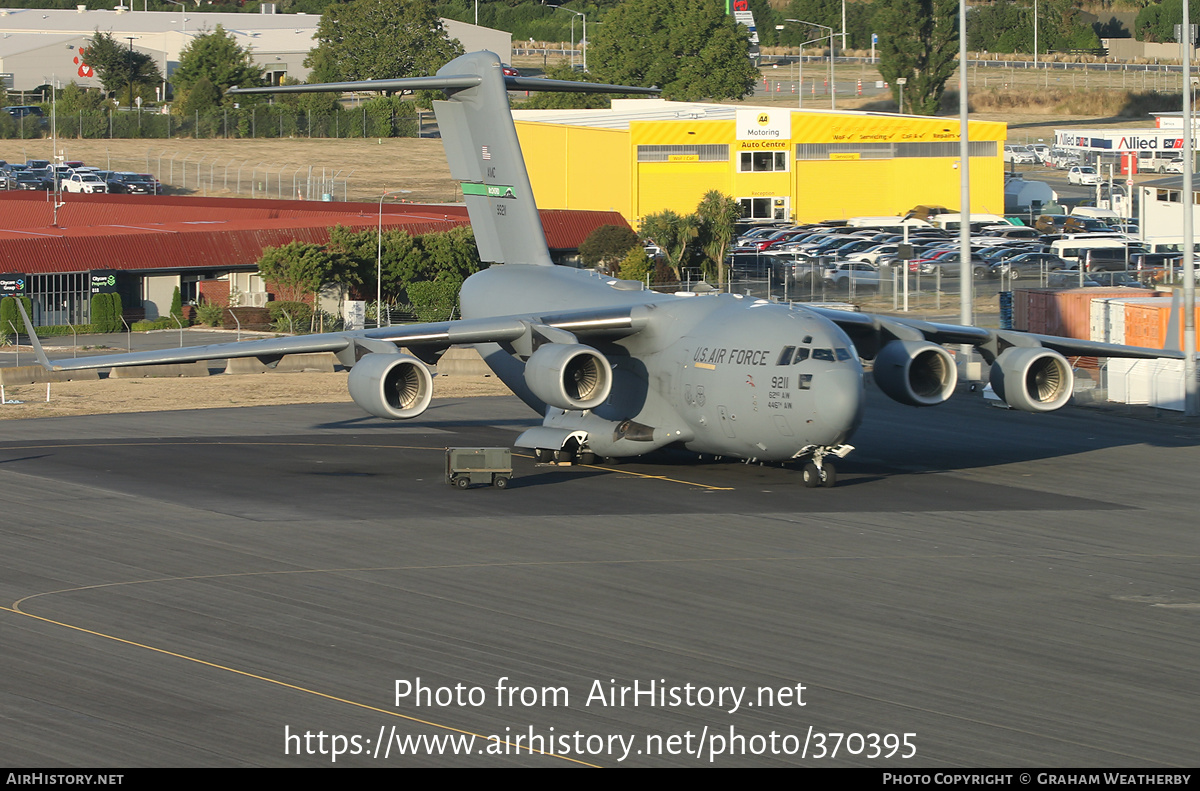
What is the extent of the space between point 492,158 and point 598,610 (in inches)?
741

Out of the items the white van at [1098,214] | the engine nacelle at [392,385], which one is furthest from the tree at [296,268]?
the white van at [1098,214]

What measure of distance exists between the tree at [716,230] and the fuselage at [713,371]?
4192 cm

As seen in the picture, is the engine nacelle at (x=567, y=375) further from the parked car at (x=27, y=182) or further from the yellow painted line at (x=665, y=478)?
the parked car at (x=27, y=182)

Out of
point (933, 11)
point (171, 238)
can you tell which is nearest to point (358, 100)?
point (933, 11)

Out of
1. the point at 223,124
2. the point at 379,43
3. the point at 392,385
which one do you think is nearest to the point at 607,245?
the point at 392,385

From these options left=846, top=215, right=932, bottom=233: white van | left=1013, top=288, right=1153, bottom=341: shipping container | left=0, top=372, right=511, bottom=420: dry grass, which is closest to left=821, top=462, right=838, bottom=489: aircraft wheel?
left=0, top=372, right=511, bottom=420: dry grass

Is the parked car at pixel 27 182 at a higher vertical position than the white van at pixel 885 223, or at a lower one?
higher

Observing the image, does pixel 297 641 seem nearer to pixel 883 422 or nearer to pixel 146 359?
pixel 146 359

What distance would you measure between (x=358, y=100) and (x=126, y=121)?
34.3 m

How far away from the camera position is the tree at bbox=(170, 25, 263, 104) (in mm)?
144875

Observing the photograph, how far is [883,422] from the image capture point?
41.2 meters

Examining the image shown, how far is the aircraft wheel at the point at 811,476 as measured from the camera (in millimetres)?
31391

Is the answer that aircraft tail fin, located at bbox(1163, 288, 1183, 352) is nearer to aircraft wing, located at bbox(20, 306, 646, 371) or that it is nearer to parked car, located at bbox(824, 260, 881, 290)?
aircraft wing, located at bbox(20, 306, 646, 371)

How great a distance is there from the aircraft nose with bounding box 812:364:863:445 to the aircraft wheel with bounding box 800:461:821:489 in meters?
2.01
